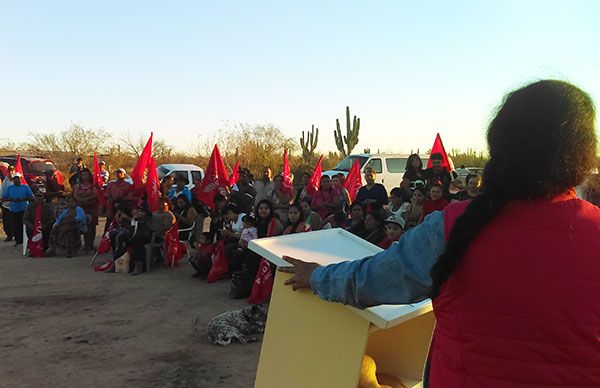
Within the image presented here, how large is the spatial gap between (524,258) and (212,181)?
10.3 metres

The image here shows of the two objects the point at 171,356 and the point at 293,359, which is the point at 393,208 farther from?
the point at 293,359

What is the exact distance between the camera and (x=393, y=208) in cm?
854

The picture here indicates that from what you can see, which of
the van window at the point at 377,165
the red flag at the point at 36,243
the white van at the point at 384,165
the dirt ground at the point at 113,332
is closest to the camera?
the dirt ground at the point at 113,332

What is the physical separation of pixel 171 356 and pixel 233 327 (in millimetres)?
714

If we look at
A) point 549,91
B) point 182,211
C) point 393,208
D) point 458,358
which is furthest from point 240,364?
point 182,211

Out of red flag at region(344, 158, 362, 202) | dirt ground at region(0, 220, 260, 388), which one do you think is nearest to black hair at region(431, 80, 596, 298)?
dirt ground at region(0, 220, 260, 388)

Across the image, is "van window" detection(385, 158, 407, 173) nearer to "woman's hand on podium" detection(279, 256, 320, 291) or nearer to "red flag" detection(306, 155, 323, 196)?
"red flag" detection(306, 155, 323, 196)

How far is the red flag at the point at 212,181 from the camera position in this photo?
438 inches

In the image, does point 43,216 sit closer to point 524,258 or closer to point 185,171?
point 185,171

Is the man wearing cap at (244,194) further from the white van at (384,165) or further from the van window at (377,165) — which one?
the van window at (377,165)

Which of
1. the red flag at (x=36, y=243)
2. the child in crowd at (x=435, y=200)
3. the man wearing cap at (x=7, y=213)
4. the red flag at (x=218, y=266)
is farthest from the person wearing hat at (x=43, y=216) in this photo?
the child in crowd at (x=435, y=200)

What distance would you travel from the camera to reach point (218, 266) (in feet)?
26.2

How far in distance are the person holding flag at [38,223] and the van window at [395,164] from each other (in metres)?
10.4

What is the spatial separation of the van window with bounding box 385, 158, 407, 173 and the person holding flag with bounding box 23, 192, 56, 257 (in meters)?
10.4
